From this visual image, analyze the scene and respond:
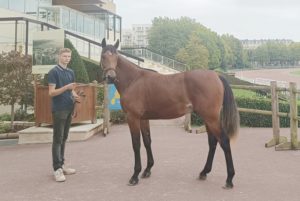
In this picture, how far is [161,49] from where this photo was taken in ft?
250

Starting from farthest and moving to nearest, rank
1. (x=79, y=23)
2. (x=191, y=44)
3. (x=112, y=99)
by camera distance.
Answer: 1. (x=191, y=44)
2. (x=79, y=23)
3. (x=112, y=99)

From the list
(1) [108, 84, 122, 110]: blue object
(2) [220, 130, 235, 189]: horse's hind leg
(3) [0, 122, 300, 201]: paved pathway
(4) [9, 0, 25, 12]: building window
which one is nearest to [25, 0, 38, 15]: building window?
(4) [9, 0, 25, 12]: building window

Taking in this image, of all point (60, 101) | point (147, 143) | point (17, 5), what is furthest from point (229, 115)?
point (17, 5)

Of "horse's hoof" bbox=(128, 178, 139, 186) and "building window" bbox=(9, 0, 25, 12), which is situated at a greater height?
"building window" bbox=(9, 0, 25, 12)

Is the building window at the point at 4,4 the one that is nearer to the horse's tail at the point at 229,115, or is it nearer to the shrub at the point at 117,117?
the shrub at the point at 117,117

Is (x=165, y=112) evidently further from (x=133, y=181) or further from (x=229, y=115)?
(x=133, y=181)

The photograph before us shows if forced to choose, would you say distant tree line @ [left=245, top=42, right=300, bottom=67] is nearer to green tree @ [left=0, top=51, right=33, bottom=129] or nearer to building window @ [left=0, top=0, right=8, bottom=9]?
building window @ [left=0, top=0, right=8, bottom=9]

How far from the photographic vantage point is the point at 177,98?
221 inches

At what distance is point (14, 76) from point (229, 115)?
721cm

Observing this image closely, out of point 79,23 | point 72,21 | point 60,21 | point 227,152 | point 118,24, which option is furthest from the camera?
point 118,24

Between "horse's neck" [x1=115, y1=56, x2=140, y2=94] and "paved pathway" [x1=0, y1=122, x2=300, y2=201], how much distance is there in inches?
57.0

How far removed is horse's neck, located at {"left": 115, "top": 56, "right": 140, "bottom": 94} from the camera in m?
5.88

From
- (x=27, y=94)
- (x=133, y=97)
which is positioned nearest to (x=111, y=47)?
(x=133, y=97)

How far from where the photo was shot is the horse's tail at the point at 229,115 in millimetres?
5578
